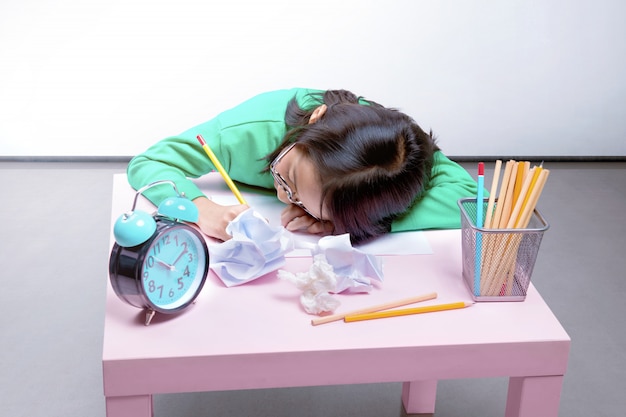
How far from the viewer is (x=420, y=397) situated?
1435mm

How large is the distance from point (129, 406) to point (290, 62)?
202 cm

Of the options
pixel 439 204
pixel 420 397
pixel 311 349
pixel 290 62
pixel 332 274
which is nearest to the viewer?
pixel 311 349

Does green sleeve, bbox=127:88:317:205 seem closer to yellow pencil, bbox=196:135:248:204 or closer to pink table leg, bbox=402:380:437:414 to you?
yellow pencil, bbox=196:135:248:204

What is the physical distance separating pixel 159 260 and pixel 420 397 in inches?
27.4

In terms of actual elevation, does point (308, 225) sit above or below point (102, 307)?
above

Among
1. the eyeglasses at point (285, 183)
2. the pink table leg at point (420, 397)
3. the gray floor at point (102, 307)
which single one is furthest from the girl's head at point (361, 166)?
the gray floor at point (102, 307)

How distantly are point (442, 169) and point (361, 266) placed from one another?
476mm

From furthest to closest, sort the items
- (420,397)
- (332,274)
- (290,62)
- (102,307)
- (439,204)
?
1. (290,62)
2. (102,307)
3. (420,397)
4. (439,204)
5. (332,274)

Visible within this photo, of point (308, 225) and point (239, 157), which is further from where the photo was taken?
point (239, 157)

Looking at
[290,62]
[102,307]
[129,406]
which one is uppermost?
[290,62]

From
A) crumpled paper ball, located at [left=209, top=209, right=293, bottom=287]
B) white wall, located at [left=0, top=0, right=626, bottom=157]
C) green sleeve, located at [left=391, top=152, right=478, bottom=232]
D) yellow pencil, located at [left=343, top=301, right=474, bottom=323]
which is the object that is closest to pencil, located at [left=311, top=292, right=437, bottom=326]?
yellow pencil, located at [left=343, top=301, right=474, bottom=323]

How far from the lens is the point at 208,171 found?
147 centimetres

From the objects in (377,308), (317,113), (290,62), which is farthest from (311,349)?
(290,62)

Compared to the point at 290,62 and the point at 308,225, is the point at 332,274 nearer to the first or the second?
the point at 308,225
